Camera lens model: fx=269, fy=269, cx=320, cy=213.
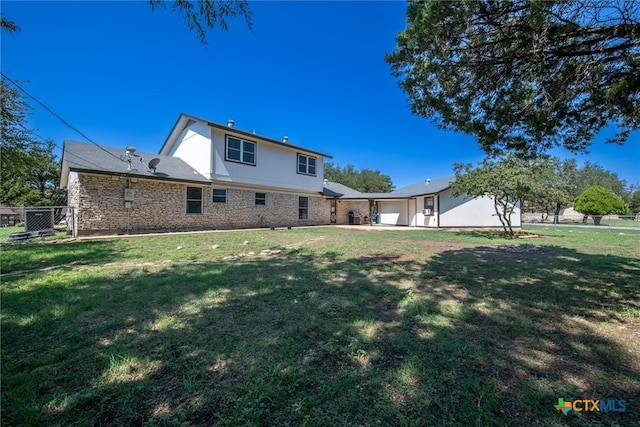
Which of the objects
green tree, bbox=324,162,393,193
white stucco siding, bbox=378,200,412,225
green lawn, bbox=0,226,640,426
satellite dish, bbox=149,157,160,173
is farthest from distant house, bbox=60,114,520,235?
green tree, bbox=324,162,393,193

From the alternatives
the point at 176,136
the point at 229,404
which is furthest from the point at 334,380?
the point at 176,136

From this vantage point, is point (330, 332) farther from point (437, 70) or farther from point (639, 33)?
point (639, 33)

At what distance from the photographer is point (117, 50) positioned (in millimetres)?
8469

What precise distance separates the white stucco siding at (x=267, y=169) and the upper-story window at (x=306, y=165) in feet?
0.82

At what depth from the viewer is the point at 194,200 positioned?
13938 mm

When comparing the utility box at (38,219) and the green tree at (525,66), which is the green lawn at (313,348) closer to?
the green tree at (525,66)

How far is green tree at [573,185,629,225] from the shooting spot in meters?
26.9

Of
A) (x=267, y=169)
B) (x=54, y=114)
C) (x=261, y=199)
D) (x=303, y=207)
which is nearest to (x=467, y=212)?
(x=303, y=207)

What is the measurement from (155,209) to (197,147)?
413cm

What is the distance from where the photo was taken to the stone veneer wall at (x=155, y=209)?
10.9 metres

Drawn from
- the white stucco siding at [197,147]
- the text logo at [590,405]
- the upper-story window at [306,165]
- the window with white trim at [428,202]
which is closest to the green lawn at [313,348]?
the text logo at [590,405]

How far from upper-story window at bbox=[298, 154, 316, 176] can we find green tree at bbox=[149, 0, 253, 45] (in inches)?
602

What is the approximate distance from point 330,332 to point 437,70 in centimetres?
356

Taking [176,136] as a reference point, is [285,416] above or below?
below
